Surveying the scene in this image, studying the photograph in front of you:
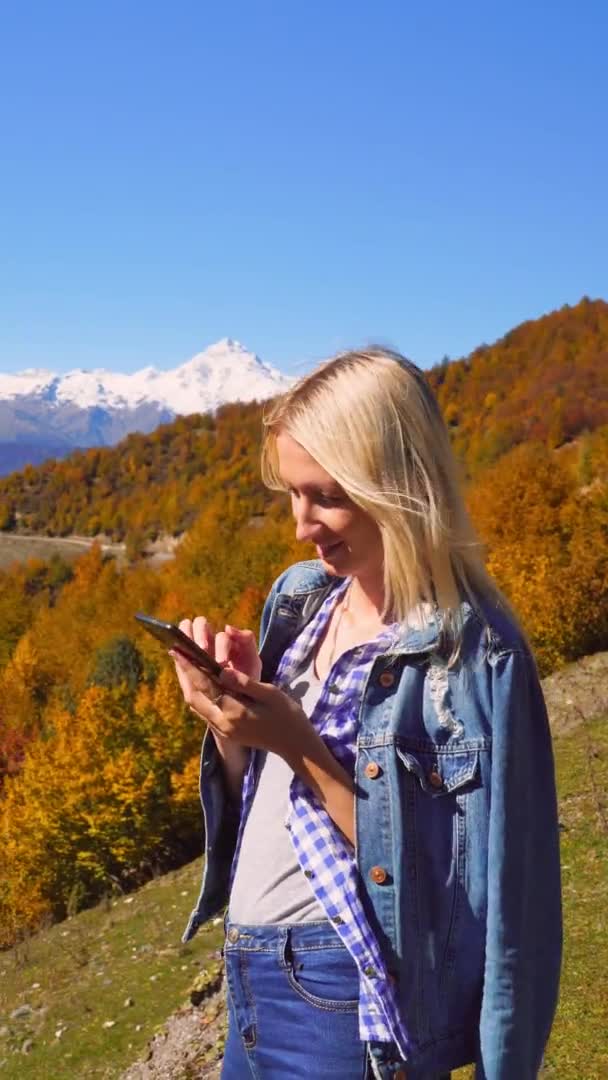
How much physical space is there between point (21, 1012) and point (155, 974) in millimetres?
2670

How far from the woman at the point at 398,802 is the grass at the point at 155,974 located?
4.40 m

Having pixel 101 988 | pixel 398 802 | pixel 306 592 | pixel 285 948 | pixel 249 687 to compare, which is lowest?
pixel 101 988

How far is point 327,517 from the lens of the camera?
248cm

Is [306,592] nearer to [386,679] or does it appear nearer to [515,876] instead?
[386,679]

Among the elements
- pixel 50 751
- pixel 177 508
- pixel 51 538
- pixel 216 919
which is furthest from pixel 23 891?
pixel 51 538

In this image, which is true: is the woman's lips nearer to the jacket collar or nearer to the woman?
the woman

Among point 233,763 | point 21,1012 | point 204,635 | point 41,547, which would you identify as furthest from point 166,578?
point 204,635

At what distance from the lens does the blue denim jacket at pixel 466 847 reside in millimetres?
2242

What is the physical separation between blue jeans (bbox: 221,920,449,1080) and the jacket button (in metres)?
0.19

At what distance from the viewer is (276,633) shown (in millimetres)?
2924

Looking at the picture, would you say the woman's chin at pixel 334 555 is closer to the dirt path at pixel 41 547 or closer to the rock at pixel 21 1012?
the rock at pixel 21 1012

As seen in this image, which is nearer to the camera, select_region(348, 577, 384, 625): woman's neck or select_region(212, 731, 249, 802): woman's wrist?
select_region(348, 577, 384, 625): woman's neck

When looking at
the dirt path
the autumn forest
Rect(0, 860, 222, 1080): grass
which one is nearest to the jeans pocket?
the autumn forest

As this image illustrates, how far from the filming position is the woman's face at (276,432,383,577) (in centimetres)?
246
